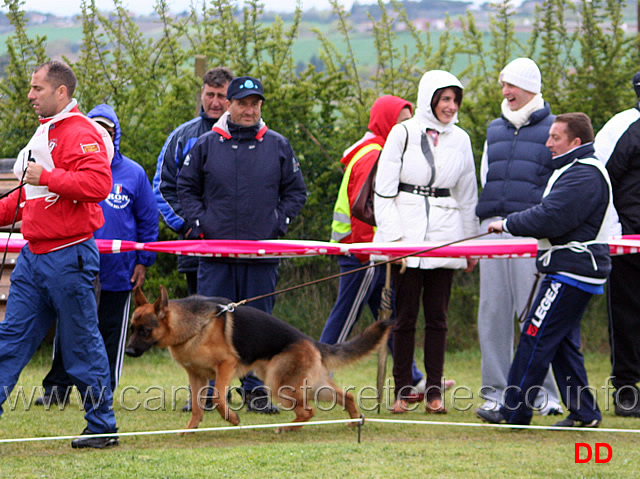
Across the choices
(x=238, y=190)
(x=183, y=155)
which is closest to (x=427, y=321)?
(x=238, y=190)

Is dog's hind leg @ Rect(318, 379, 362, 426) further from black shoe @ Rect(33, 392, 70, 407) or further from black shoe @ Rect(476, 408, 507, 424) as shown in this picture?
black shoe @ Rect(33, 392, 70, 407)

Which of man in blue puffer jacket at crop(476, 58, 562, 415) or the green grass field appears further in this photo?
man in blue puffer jacket at crop(476, 58, 562, 415)

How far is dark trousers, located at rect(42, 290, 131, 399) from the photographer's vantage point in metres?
6.77

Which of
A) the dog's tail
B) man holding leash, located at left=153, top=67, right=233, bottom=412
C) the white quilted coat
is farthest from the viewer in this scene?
man holding leash, located at left=153, top=67, right=233, bottom=412

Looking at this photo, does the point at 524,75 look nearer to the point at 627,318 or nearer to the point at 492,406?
the point at 627,318

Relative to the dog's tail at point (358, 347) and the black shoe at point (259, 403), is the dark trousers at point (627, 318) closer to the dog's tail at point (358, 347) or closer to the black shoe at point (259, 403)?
the dog's tail at point (358, 347)

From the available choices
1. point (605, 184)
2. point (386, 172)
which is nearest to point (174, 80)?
point (386, 172)

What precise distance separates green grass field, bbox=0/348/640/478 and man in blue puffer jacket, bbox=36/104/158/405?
0.96 ft

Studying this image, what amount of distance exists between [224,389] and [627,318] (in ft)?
10.3

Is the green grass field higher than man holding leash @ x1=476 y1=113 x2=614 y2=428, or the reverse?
man holding leash @ x1=476 y1=113 x2=614 y2=428

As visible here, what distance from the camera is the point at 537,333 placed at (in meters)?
5.75

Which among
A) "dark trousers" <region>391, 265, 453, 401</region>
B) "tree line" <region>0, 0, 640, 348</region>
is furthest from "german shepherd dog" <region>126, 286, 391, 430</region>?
"tree line" <region>0, 0, 640, 348</region>

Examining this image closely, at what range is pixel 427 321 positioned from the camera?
22.1 feet

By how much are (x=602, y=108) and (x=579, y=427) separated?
5.15m
